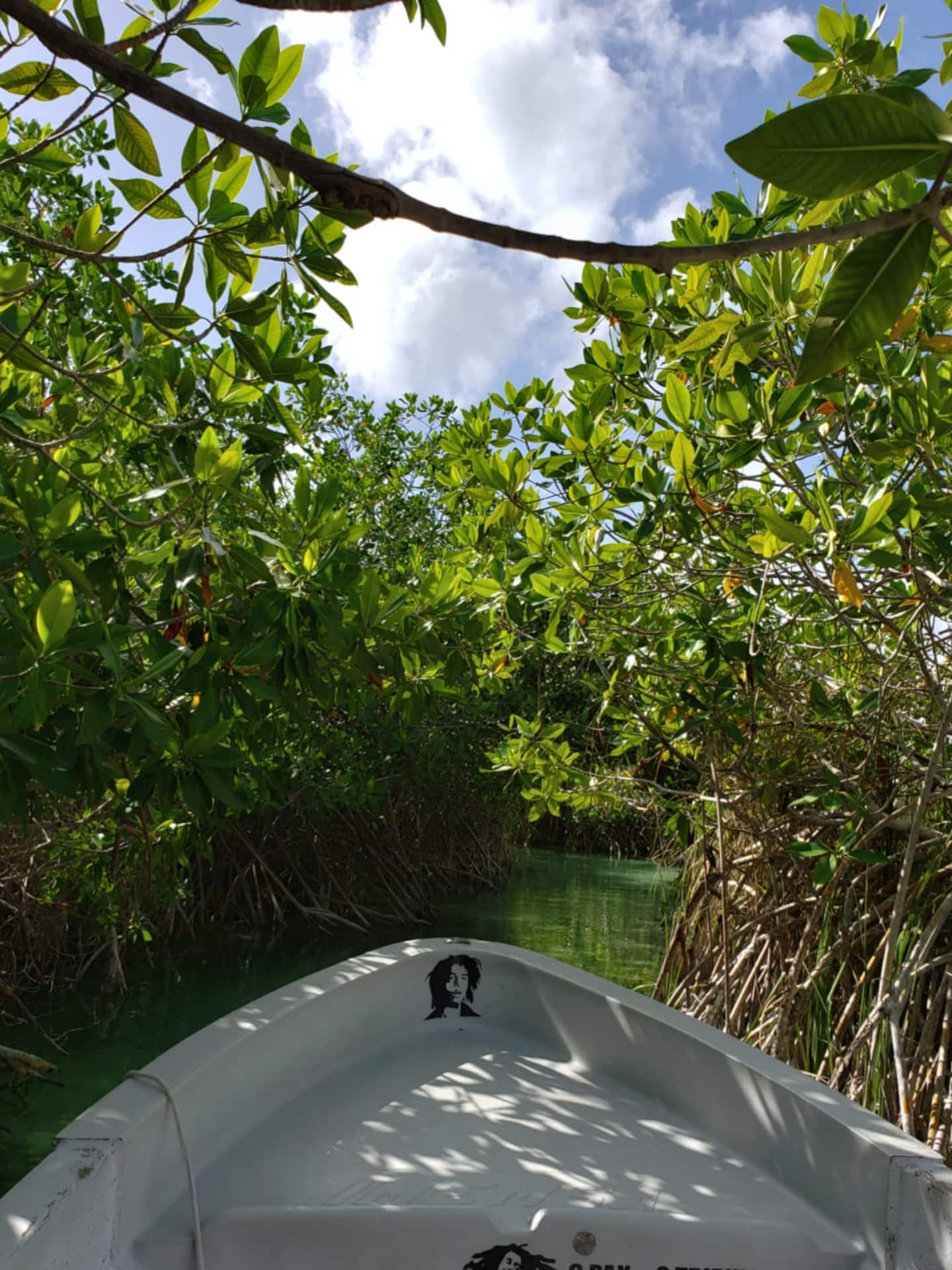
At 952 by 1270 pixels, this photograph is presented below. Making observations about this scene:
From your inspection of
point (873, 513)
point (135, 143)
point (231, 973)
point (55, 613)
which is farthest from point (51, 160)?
point (231, 973)

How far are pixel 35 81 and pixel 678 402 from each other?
1386mm

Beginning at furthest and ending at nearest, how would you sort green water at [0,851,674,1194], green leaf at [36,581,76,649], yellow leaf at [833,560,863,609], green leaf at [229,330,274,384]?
green water at [0,851,674,1194]
yellow leaf at [833,560,863,609]
green leaf at [229,330,274,384]
green leaf at [36,581,76,649]

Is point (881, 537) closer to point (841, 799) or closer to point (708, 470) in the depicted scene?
point (708, 470)

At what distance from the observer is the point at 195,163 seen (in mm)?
1300

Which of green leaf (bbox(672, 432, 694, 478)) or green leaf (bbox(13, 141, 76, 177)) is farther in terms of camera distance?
green leaf (bbox(672, 432, 694, 478))

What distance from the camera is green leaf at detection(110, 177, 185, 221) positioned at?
4.31 ft

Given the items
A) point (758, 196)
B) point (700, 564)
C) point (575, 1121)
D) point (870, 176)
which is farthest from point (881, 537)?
point (870, 176)

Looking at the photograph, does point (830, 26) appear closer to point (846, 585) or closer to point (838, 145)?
point (846, 585)

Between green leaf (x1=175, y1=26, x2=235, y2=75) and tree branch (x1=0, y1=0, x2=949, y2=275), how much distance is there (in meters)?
0.67

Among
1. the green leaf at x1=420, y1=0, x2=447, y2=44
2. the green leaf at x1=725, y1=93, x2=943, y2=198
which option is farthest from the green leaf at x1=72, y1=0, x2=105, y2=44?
the green leaf at x1=725, y1=93, x2=943, y2=198

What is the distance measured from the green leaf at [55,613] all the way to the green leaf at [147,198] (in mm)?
542

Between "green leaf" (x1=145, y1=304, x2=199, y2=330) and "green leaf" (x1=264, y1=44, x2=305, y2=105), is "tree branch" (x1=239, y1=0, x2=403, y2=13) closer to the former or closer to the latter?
"green leaf" (x1=264, y1=44, x2=305, y2=105)

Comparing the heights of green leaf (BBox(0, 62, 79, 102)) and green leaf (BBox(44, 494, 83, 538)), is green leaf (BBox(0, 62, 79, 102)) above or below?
above

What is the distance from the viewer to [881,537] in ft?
6.23
